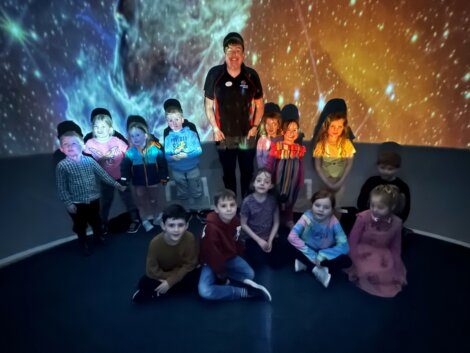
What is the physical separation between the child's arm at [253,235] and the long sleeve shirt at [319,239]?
0.90ft

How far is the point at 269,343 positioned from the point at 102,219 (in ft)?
8.20

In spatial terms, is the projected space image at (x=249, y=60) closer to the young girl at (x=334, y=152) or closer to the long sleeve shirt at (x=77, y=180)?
the young girl at (x=334, y=152)

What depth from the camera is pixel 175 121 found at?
338 cm

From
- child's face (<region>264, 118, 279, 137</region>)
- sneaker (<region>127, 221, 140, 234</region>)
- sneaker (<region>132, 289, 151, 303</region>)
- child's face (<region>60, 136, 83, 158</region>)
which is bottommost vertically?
sneaker (<region>132, 289, 151, 303</region>)

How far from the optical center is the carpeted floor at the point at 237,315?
2.12 m

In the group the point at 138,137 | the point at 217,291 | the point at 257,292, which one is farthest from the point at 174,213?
the point at 138,137

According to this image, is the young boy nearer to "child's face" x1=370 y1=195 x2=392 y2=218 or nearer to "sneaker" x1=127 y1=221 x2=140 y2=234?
"child's face" x1=370 y1=195 x2=392 y2=218

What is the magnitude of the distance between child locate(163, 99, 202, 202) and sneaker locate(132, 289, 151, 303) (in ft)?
4.90

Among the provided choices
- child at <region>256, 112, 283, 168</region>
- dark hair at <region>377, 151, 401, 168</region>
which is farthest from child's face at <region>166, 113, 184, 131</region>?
dark hair at <region>377, 151, 401, 168</region>

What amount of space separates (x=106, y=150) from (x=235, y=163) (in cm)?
152

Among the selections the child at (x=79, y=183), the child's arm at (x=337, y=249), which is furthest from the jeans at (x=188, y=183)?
the child's arm at (x=337, y=249)

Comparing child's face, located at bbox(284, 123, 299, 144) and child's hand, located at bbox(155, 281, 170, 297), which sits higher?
child's face, located at bbox(284, 123, 299, 144)

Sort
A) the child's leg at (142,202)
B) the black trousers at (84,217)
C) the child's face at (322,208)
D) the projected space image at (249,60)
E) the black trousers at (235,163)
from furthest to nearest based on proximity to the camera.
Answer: the projected space image at (249,60) < the child's leg at (142,202) < the black trousers at (235,163) < the black trousers at (84,217) < the child's face at (322,208)

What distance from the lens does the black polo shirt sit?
10.8 feet
